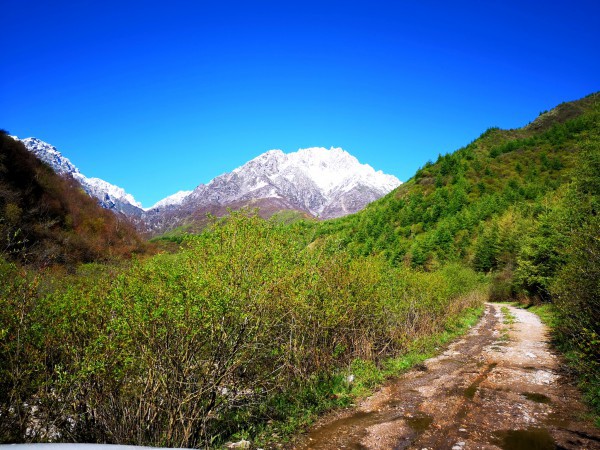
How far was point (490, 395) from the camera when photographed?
985 cm

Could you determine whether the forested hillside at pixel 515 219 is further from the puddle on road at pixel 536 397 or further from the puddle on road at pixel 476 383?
the puddle on road at pixel 476 383

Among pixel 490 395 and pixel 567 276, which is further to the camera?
pixel 567 276

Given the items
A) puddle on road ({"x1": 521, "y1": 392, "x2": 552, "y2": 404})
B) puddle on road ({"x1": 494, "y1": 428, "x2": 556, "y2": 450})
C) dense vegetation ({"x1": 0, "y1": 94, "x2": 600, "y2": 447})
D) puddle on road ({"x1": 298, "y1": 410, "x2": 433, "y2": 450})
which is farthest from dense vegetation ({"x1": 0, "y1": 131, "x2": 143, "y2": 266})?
puddle on road ({"x1": 494, "y1": 428, "x2": 556, "y2": 450})

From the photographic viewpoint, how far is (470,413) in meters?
8.59

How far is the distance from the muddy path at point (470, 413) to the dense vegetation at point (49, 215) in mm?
32572

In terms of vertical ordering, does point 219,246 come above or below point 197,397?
above

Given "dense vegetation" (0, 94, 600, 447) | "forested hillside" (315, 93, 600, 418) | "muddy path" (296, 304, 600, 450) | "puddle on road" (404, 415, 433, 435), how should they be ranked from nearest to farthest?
"dense vegetation" (0, 94, 600, 447)
"muddy path" (296, 304, 600, 450)
"puddle on road" (404, 415, 433, 435)
"forested hillside" (315, 93, 600, 418)

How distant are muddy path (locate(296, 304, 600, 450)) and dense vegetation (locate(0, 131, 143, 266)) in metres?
32.6

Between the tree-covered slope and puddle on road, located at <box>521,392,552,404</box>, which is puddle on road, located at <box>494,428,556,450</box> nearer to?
puddle on road, located at <box>521,392,552,404</box>

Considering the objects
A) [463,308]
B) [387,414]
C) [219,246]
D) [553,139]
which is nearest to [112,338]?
[219,246]

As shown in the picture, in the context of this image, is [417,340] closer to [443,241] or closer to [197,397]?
[197,397]

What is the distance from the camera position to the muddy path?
728cm

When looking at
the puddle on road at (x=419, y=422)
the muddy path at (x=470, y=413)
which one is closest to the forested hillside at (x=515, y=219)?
the muddy path at (x=470, y=413)

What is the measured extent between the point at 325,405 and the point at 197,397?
4.20 meters
